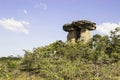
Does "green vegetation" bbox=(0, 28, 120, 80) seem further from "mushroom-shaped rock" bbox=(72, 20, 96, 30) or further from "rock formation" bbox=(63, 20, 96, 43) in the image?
"mushroom-shaped rock" bbox=(72, 20, 96, 30)

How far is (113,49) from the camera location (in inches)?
1042

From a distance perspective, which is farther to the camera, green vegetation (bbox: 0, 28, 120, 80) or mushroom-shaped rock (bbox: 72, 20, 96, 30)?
mushroom-shaped rock (bbox: 72, 20, 96, 30)

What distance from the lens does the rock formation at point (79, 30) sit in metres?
33.2

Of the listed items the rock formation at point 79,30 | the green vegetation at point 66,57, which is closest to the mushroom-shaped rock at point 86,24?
the rock formation at point 79,30

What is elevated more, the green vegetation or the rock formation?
the rock formation

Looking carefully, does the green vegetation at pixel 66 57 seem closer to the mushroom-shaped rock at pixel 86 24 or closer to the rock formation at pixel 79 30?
the rock formation at pixel 79 30

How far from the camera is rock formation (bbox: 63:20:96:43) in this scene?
33219 millimetres

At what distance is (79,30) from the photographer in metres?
34.4

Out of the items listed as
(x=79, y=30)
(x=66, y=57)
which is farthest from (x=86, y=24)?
(x=66, y=57)

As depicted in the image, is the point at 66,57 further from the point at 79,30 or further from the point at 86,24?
the point at 79,30

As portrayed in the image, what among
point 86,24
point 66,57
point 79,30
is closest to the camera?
point 66,57

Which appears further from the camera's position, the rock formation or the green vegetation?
the rock formation

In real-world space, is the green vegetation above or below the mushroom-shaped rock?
below

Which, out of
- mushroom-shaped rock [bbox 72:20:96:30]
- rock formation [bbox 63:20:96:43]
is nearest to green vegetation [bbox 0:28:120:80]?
rock formation [bbox 63:20:96:43]
